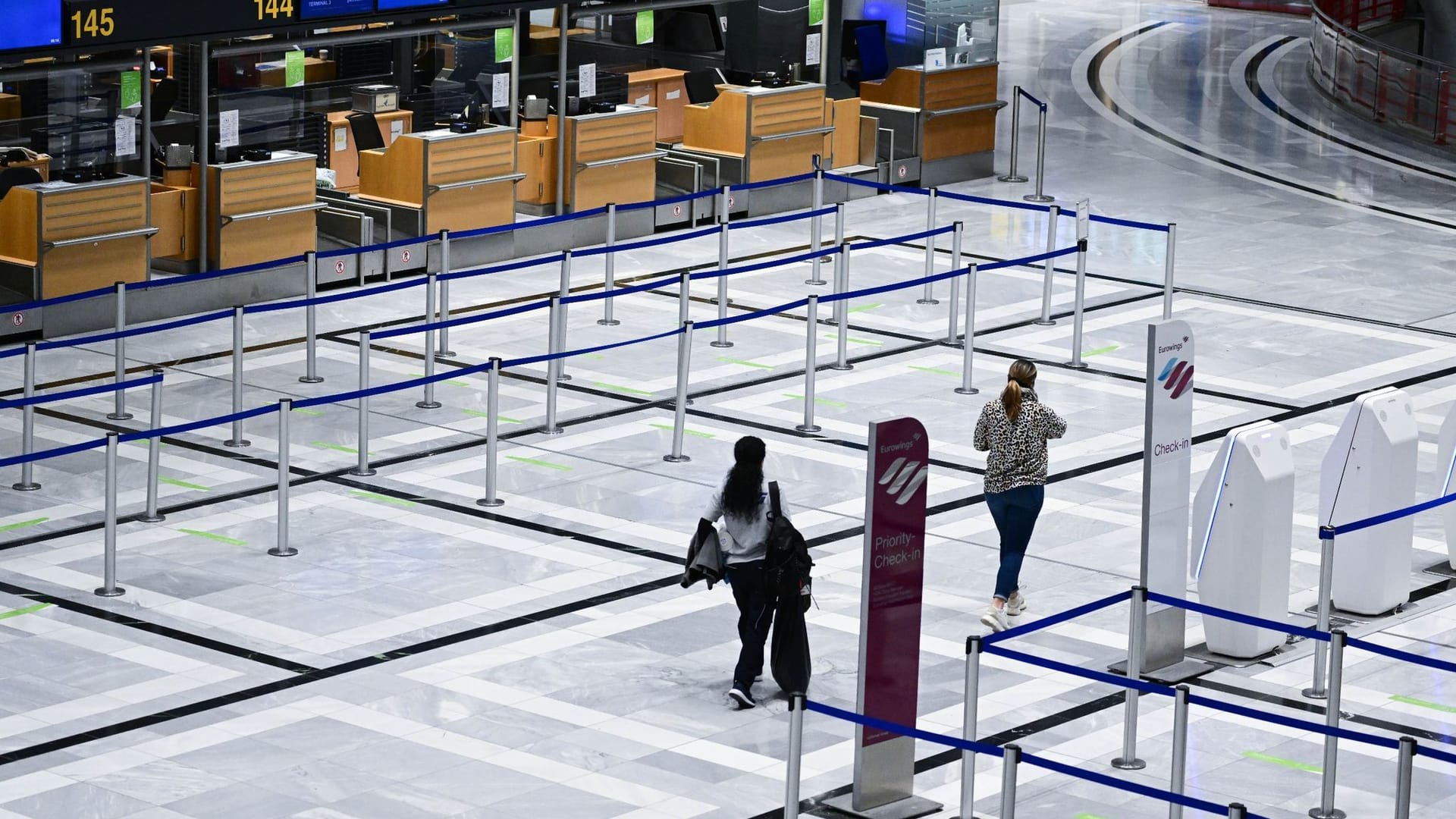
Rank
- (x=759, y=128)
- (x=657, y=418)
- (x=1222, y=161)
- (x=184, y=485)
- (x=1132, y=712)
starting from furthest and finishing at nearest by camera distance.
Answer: (x=1222, y=161), (x=759, y=128), (x=657, y=418), (x=184, y=485), (x=1132, y=712)

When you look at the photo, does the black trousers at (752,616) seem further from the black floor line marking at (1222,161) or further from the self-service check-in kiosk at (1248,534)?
the black floor line marking at (1222,161)

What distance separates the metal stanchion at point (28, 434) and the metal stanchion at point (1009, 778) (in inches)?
298

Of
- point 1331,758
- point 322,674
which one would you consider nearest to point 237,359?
point 322,674

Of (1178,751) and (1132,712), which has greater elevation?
(1178,751)

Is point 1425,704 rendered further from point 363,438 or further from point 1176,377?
point 363,438

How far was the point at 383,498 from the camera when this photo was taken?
1330 centimetres

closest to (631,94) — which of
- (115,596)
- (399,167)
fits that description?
(399,167)

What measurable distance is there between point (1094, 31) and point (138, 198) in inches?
938

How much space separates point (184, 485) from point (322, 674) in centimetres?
350

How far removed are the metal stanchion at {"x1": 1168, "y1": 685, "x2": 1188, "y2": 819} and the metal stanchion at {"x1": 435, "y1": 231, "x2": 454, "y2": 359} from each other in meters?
8.31

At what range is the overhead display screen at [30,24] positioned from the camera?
1617 cm

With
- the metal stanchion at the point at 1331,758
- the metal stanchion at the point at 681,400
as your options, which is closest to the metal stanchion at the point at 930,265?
the metal stanchion at the point at 681,400

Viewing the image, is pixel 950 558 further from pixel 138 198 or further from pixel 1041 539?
pixel 138 198

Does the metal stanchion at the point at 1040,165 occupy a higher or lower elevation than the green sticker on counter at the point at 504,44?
lower
